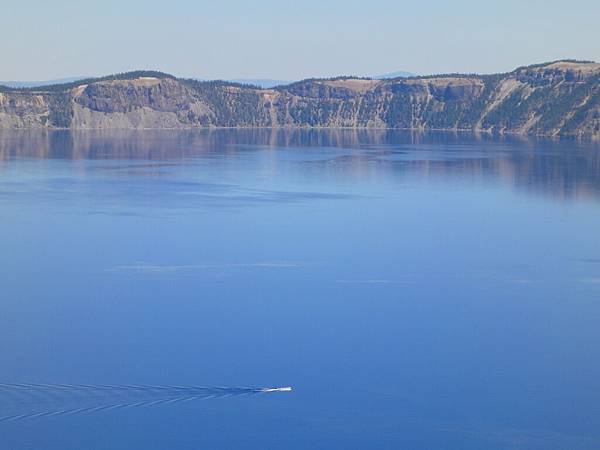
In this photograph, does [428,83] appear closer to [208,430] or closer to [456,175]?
[456,175]

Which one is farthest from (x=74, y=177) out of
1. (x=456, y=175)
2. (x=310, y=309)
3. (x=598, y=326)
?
(x=598, y=326)

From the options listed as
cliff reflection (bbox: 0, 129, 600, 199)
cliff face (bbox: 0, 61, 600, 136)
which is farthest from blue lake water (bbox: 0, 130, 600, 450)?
cliff face (bbox: 0, 61, 600, 136)

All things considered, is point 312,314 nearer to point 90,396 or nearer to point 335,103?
point 90,396

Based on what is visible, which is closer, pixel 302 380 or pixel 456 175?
pixel 302 380

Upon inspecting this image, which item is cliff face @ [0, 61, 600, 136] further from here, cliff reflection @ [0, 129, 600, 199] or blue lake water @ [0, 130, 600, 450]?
blue lake water @ [0, 130, 600, 450]

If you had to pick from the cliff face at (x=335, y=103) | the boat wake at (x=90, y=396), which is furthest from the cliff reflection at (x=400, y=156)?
the boat wake at (x=90, y=396)

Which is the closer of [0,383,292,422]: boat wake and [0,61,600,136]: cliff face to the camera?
[0,383,292,422]: boat wake

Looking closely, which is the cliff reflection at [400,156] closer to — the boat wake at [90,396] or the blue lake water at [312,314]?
the blue lake water at [312,314]
